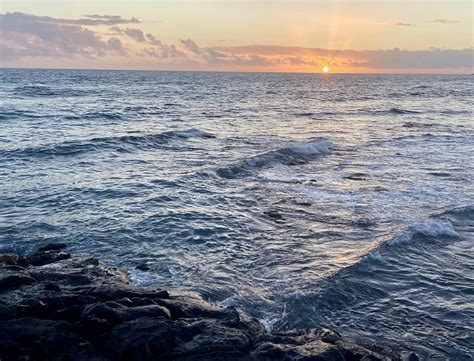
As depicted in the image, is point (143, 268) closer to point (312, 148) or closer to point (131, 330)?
point (131, 330)

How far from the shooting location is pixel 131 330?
866 cm

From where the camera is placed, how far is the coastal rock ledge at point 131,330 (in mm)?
8195

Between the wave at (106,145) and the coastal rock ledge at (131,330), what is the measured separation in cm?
2003

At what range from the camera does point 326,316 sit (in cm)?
1104

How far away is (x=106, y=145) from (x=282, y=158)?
12.4 metres

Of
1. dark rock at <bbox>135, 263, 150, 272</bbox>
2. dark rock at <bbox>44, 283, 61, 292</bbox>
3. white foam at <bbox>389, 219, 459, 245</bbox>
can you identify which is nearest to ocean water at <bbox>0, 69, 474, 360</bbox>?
white foam at <bbox>389, 219, 459, 245</bbox>

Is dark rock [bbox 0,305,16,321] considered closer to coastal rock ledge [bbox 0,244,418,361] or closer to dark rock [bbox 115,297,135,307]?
coastal rock ledge [bbox 0,244,418,361]

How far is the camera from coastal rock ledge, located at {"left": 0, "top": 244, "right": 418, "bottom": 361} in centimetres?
820

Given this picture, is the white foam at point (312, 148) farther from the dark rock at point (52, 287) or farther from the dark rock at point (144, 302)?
the dark rock at point (52, 287)

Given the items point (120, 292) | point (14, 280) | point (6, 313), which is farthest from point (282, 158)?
point (6, 313)

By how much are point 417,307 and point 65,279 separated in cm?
858

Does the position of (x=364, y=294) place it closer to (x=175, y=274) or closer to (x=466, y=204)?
(x=175, y=274)

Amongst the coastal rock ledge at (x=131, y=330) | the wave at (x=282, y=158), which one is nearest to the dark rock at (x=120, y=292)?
the coastal rock ledge at (x=131, y=330)

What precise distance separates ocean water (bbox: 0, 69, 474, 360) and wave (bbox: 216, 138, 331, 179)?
129 mm
